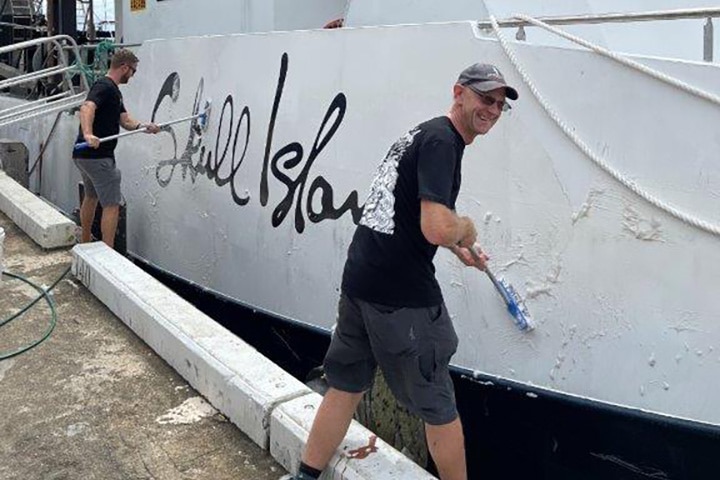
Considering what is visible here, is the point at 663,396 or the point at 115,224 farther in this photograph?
the point at 115,224

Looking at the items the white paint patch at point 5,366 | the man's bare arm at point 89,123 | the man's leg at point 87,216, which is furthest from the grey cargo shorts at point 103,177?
the white paint patch at point 5,366

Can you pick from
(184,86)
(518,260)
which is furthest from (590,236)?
(184,86)

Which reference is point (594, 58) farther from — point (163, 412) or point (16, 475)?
point (16, 475)

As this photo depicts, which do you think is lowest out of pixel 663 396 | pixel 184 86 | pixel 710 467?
pixel 710 467

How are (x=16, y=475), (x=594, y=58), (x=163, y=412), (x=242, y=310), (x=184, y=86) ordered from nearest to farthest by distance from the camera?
(x=16, y=475)
(x=594, y=58)
(x=163, y=412)
(x=242, y=310)
(x=184, y=86)

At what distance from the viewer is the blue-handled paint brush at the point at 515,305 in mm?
3334

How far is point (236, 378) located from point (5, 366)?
4.41 ft

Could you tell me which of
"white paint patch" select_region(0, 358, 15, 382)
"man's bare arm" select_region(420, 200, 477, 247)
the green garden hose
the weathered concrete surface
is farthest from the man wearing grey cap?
the green garden hose

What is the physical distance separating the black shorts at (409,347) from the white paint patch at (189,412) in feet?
3.33

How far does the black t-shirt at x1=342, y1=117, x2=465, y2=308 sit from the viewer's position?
7.61ft

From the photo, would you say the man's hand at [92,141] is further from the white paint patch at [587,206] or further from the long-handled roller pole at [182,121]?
the white paint patch at [587,206]

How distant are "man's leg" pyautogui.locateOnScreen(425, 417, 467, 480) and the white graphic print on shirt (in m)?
0.65

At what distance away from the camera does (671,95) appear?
290 cm

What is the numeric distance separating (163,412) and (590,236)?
191 cm
